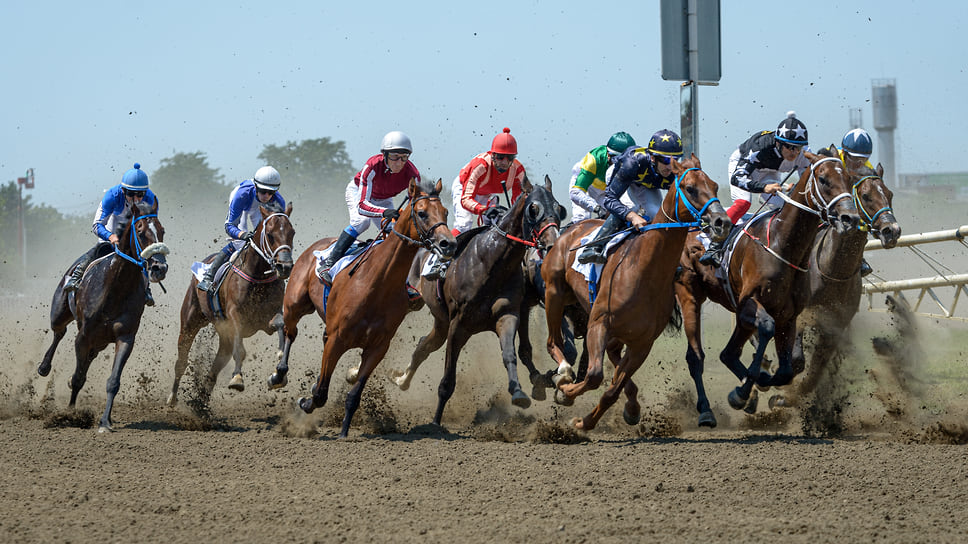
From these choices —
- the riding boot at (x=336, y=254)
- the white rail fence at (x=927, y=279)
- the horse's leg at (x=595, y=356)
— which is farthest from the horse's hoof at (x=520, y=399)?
the white rail fence at (x=927, y=279)

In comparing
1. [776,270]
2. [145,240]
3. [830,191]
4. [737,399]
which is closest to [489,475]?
[737,399]

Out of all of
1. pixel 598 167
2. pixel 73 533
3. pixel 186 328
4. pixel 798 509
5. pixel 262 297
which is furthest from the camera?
pixel 186 328

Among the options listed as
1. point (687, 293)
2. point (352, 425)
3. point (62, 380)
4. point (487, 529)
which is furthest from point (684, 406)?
point (62, 380)

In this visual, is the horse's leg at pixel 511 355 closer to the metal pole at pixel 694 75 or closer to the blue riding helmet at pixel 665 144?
the blue riding helmet at pixel 665 144

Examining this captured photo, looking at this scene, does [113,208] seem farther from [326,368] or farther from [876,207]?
[876,207]

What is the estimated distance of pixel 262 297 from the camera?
11219 millimetres

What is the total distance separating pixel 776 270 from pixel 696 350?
1.03 meters

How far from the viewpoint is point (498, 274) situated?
9508 millimetres

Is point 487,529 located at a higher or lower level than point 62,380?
higher

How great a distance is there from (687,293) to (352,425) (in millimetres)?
3374

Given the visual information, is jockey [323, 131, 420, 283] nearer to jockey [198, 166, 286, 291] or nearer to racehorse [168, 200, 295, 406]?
racehorse [168, 200, 295, 406]

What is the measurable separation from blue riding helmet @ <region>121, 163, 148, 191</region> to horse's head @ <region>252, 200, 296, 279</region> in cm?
115

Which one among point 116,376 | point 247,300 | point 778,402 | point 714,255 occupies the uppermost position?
point 714,255

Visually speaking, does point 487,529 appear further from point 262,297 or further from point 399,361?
point 399,361
